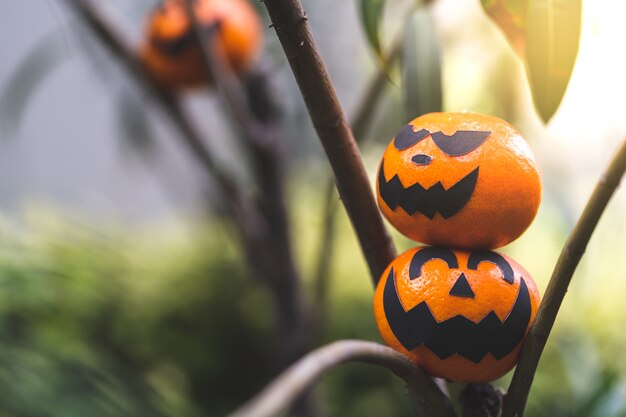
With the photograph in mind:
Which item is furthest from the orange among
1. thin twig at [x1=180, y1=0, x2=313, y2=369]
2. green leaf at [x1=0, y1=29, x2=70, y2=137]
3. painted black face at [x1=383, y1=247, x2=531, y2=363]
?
green leaf at [x1=0, y1=29, x2=70, y2=137]

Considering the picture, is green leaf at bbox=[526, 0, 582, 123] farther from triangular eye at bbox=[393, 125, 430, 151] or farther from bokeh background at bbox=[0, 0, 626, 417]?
bokeh background at bbox=[0, 0, 626, 417]

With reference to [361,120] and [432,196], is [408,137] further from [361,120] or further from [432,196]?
[361,120]

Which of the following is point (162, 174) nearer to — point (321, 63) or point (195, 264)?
point (195, 264)

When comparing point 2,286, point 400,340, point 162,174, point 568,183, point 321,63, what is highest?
point 321,63

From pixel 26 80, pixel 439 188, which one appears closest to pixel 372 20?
pixel 439 188

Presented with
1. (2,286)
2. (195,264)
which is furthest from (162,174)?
(2,286)
